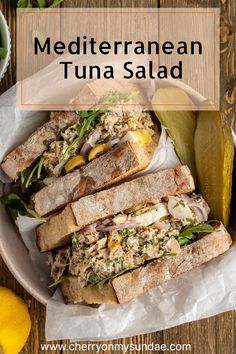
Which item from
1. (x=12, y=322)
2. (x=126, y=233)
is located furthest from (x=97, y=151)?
(x=12, y=322)

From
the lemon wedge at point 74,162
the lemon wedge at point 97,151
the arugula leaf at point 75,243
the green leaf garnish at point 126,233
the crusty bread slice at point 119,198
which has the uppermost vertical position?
the lemon wedge at point 97,151

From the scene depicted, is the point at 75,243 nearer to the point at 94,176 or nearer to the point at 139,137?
the point at 94,176

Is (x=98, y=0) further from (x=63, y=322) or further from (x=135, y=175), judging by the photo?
(x=63, y=322)

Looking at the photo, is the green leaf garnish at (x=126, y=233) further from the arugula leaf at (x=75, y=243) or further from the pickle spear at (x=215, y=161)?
the pickle spear at (x=215, y=161)

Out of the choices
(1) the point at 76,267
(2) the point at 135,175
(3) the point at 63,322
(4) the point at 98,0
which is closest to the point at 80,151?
(2) the point at 135,175

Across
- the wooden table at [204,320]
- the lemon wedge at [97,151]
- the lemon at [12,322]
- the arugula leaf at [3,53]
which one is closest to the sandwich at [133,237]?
the lemon wedge at [97,151]

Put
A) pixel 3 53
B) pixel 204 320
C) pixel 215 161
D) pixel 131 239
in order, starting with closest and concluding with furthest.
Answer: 1. pixel 131 239
2. pixel 215 161
3. pixel 3 53
4. pixel 204 320
